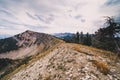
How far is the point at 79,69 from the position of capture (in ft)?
83.0

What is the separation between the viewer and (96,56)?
99.4 ft

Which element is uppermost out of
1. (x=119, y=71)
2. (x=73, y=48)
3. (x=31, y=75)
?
(x=73, y=48)

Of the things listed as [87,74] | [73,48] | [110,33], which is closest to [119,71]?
[87,74]

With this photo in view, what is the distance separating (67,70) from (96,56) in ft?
21.9

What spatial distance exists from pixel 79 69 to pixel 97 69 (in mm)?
2490

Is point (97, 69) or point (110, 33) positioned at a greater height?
point (110, 33)

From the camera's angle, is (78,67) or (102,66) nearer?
(78,67)

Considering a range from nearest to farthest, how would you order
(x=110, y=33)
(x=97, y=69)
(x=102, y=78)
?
(x=102, y=78) → (x=97, y=69) → (x=110, y=33)

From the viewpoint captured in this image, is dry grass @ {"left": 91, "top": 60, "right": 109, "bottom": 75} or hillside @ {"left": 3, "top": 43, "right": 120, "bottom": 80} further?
dry grass @ {"left": 91, "top": 60, "right": 109, "bottom": 75}

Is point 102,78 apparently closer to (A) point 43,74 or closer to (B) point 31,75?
(A) point 43,74

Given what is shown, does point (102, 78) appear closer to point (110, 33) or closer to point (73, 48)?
point (73, 48)

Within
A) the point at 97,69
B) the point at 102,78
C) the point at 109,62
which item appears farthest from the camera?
the point at 109,62

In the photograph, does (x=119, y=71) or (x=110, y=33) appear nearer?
(x=119, y=71)

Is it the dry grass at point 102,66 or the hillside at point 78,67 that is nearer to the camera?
the hillside at point 78,67
